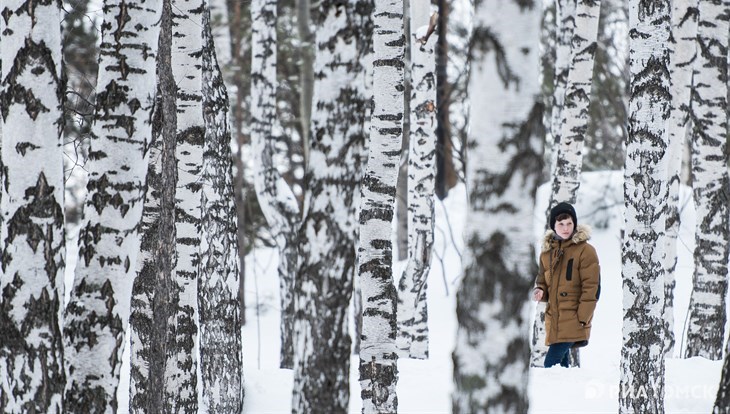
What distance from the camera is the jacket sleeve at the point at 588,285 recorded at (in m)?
6.72

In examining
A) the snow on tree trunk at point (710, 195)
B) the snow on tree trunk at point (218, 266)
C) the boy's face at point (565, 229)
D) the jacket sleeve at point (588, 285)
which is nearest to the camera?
the jacket sleeve at point (588, 285)

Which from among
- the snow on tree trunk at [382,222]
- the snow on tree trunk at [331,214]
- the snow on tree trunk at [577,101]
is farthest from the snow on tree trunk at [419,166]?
the snow on tree trunk at [331,214]

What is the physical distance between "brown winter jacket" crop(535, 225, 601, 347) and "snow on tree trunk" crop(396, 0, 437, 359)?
2418 millimetres

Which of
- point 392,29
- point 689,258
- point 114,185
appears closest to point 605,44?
point 689,258

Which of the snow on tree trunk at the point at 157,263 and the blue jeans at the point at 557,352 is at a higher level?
the snow on tree trunk at the point at 157,263

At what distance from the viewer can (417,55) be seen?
8930 mm

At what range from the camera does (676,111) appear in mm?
9195

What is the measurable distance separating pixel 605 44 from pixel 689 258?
7644 mm

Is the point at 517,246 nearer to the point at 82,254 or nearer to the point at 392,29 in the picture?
the point at 82,254

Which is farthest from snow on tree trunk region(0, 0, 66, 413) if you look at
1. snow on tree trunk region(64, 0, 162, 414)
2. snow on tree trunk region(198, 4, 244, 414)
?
snow on tree trunk region(198, 4, 244, 414)

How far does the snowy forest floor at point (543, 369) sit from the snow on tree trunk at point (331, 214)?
3.41 metres

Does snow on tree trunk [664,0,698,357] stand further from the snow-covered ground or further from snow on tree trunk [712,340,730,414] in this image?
snow on tree trunk [712,340,730,414]

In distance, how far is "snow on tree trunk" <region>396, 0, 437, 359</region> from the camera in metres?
8.88

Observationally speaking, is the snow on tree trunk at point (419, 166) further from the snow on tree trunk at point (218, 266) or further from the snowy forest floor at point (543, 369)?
the snow on tree trunk at point (218, 266)
